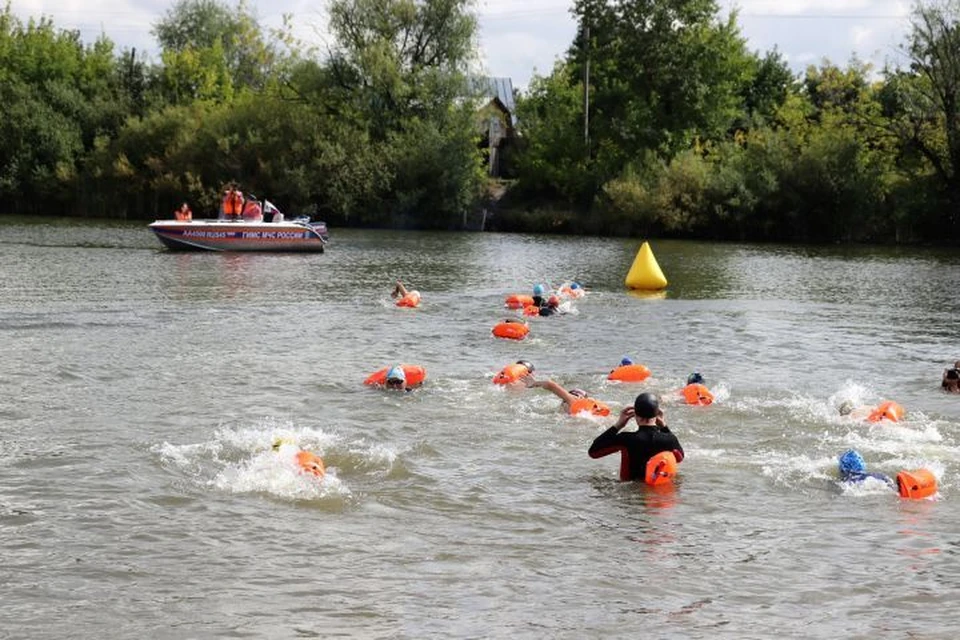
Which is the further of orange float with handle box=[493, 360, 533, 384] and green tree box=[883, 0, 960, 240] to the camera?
green tree box=[883, 0, 960, 240]

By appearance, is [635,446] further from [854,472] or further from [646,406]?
[854,472]

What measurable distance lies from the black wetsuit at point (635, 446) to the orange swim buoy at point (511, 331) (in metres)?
9.21

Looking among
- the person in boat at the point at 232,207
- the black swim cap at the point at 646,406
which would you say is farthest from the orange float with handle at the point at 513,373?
the person in boat at the point at 232,207

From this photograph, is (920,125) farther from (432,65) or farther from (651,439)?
(651,439)

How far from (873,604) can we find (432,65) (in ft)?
180

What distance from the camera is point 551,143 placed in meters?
63.1

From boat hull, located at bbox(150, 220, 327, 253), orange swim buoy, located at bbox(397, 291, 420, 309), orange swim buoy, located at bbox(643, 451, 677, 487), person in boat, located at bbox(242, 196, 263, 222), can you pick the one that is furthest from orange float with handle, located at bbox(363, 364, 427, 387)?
person in boat, located at bbox(242, 196, 263, 222)

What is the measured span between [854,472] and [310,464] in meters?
4.98

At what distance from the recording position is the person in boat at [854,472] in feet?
35.8

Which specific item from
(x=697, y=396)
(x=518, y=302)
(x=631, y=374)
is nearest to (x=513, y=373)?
(x=631, y=374)

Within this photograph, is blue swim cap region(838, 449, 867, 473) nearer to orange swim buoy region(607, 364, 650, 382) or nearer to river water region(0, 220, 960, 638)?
river water region(0, 220, 960, 638)

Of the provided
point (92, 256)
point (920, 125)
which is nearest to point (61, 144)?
point (92, 256)

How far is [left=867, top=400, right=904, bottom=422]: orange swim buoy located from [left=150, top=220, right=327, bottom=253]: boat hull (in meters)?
27.4

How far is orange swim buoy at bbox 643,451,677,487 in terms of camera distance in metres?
10.7
